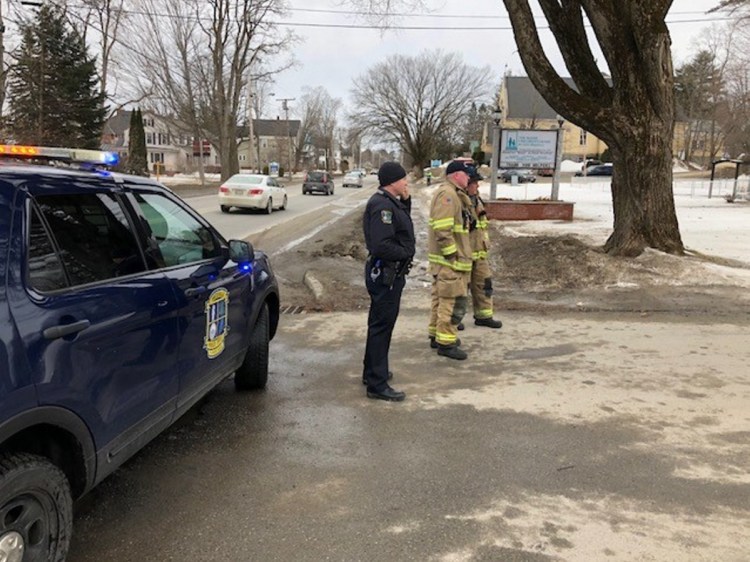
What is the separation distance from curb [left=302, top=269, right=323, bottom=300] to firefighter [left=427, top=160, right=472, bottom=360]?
2952 millimetres

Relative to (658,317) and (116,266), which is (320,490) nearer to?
(116,266)

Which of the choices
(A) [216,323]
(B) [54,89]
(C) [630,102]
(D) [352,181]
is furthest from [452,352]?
(D) [352,181]


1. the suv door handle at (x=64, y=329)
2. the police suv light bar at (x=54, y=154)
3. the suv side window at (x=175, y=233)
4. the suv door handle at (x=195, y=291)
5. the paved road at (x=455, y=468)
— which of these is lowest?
the paved road at (x=455, y=468)

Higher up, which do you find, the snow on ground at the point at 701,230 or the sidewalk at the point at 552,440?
the snow on ground at the point at 701,230

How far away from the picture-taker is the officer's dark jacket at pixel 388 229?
14.5 feet

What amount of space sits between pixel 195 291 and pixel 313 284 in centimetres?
559

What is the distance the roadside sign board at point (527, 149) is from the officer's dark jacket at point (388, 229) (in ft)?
47.7

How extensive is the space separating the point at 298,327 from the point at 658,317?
4.04 meters

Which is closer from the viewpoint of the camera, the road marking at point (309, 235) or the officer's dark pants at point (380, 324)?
the officer's dark pants at point (380, 324)

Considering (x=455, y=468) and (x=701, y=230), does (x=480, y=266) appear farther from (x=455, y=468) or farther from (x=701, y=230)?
(x=701, y=230)

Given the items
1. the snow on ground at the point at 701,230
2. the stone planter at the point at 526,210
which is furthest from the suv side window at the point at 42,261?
the stone planter at the point at 526,210

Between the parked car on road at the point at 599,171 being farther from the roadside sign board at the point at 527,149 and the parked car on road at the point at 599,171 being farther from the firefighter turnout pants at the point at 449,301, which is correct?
the firefighter turnout pants at the point at 449,301

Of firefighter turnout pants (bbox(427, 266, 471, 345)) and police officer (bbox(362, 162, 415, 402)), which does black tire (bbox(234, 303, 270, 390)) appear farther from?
firefighter turnout pants (bbox(427, 266, 471, 345))

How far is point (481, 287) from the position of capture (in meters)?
6.57
